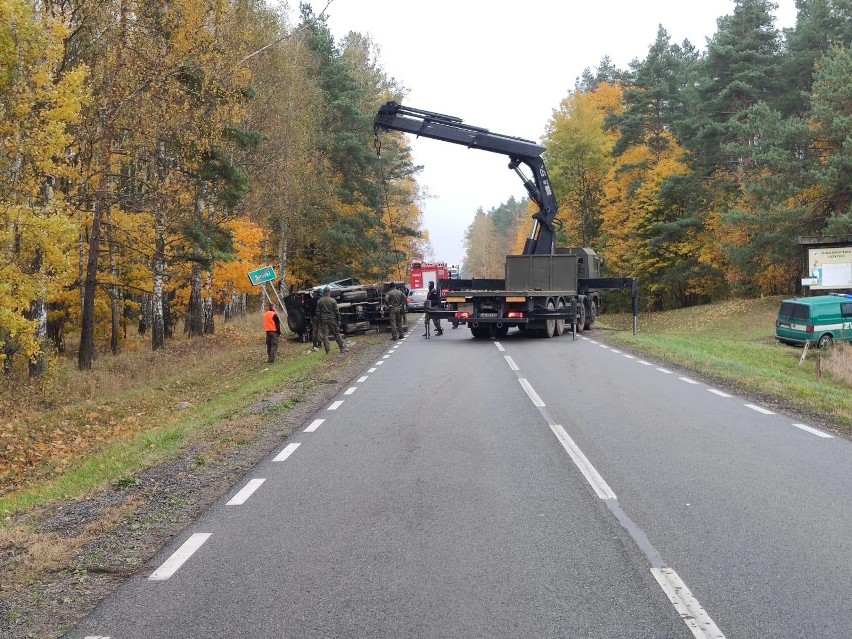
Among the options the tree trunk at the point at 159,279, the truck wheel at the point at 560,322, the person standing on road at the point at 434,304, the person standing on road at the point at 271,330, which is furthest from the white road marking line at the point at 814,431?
the person standing on road at the point at 434,304

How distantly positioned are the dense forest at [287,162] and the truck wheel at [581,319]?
8.95m

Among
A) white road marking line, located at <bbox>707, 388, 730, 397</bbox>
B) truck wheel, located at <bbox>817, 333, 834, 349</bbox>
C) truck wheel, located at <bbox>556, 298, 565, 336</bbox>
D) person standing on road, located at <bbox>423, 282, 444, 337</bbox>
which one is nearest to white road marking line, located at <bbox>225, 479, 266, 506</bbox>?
white road marking line, located at <bbox>707, 388, 730, 397</bbox>

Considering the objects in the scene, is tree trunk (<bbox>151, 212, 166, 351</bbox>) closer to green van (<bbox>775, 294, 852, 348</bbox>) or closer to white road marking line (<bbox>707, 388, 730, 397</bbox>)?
white road marking line (<bbox>707, 388, 730, 397</bbox>)

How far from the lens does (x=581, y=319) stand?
2753cm

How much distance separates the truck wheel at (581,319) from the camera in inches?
1066

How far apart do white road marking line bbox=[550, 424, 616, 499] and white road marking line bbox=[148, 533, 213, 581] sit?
127 inches

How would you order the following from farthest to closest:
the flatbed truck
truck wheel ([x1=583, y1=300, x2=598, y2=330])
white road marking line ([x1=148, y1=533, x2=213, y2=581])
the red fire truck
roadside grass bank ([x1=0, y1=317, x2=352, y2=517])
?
the red fire truck
truck wheel ([x1=583, y1=300, x2=598, y2=330])
the flatbed truck
roadside grass bank ([x1=0, y1=317, x2=352, y2=517])
white road marking line ([x1=148, y1=533, x2=213, y2=581])

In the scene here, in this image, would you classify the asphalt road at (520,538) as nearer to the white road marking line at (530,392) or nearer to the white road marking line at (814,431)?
the white road marking line at (814,431)

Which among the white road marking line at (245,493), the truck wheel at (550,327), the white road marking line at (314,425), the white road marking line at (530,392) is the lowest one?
the white road marking line at (314,425)

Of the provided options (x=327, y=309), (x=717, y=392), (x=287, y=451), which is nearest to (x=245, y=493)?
(x=287, y=451)

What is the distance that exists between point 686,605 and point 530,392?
28.9 ft

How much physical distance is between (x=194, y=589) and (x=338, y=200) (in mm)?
38819

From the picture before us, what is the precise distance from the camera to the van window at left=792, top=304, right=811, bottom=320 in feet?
88.7

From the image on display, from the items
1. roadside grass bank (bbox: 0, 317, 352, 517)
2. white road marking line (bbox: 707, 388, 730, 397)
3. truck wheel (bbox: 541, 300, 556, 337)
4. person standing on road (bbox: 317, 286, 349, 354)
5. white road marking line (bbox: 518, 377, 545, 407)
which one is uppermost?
person standing on road (bbox: 317, 286, 349, 354)
